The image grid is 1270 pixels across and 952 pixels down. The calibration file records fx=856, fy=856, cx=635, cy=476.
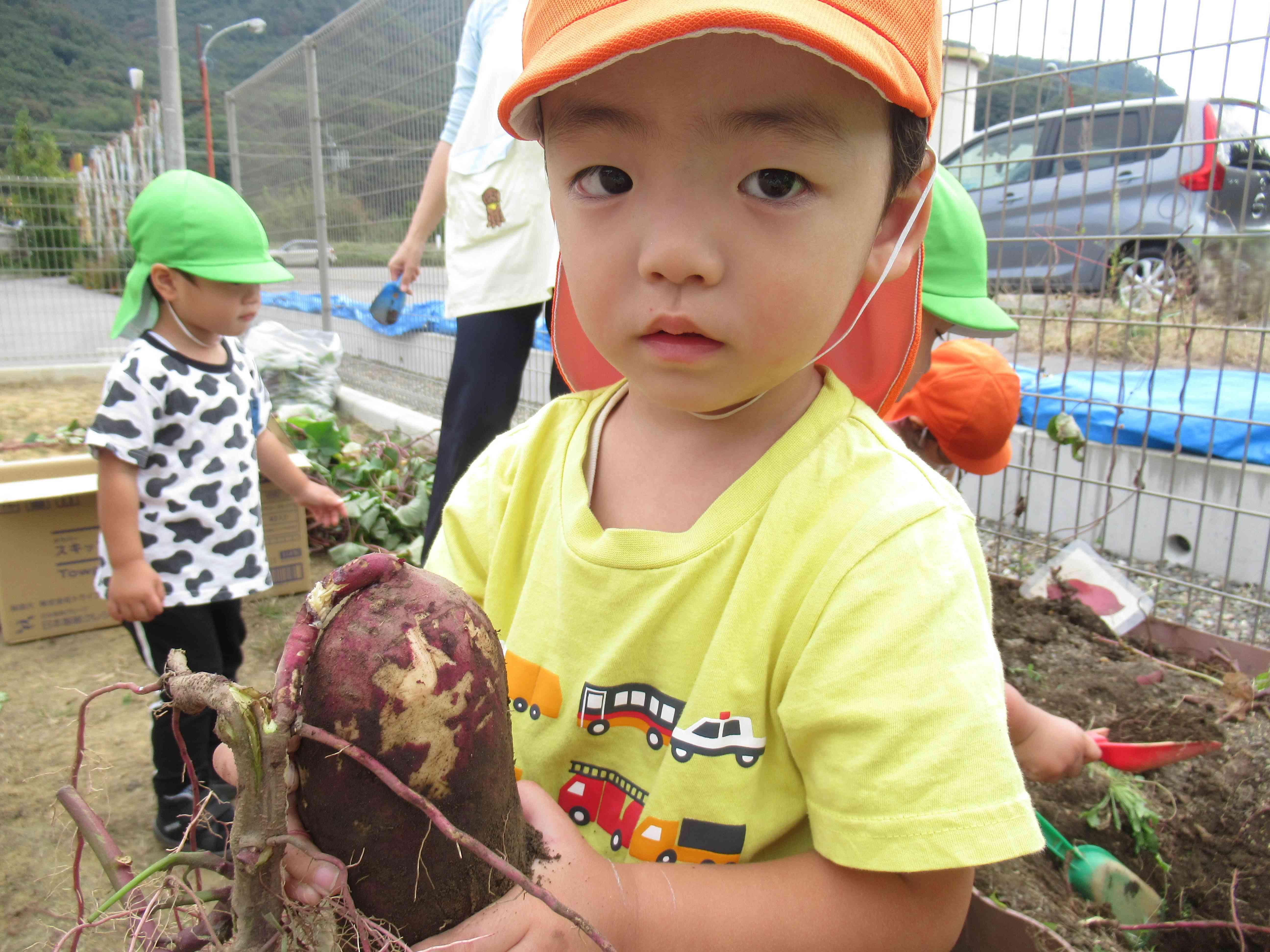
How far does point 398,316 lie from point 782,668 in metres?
6.12

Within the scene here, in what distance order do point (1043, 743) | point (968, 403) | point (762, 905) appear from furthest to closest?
point (968, 403)
point (1043, 743)
point (762, 905)

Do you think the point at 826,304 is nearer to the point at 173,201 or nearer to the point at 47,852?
the point at 173,201

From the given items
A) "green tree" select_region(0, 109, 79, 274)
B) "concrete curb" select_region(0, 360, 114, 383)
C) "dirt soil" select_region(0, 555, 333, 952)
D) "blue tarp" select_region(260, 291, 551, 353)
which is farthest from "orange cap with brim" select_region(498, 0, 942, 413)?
"green tree" select_region(0, 109, 79, 274)

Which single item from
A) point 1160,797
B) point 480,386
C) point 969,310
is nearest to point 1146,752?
point 1160,797

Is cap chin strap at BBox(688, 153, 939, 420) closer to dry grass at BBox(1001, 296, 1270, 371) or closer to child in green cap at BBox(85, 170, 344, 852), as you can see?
child in green cap at BBox(85, 170, 344, 852)

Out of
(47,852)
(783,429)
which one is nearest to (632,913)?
(783,429)

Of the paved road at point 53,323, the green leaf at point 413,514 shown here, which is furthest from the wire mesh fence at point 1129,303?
the paved road at point 53,323

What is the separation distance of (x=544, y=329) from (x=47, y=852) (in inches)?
121

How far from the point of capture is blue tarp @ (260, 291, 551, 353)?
6364 millimetres

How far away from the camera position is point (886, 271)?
41.6 inches

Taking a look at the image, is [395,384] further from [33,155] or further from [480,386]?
[33,155]

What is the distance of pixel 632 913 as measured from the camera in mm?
931

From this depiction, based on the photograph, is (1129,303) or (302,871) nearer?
(302,871)

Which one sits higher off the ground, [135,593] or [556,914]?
[556,914]
